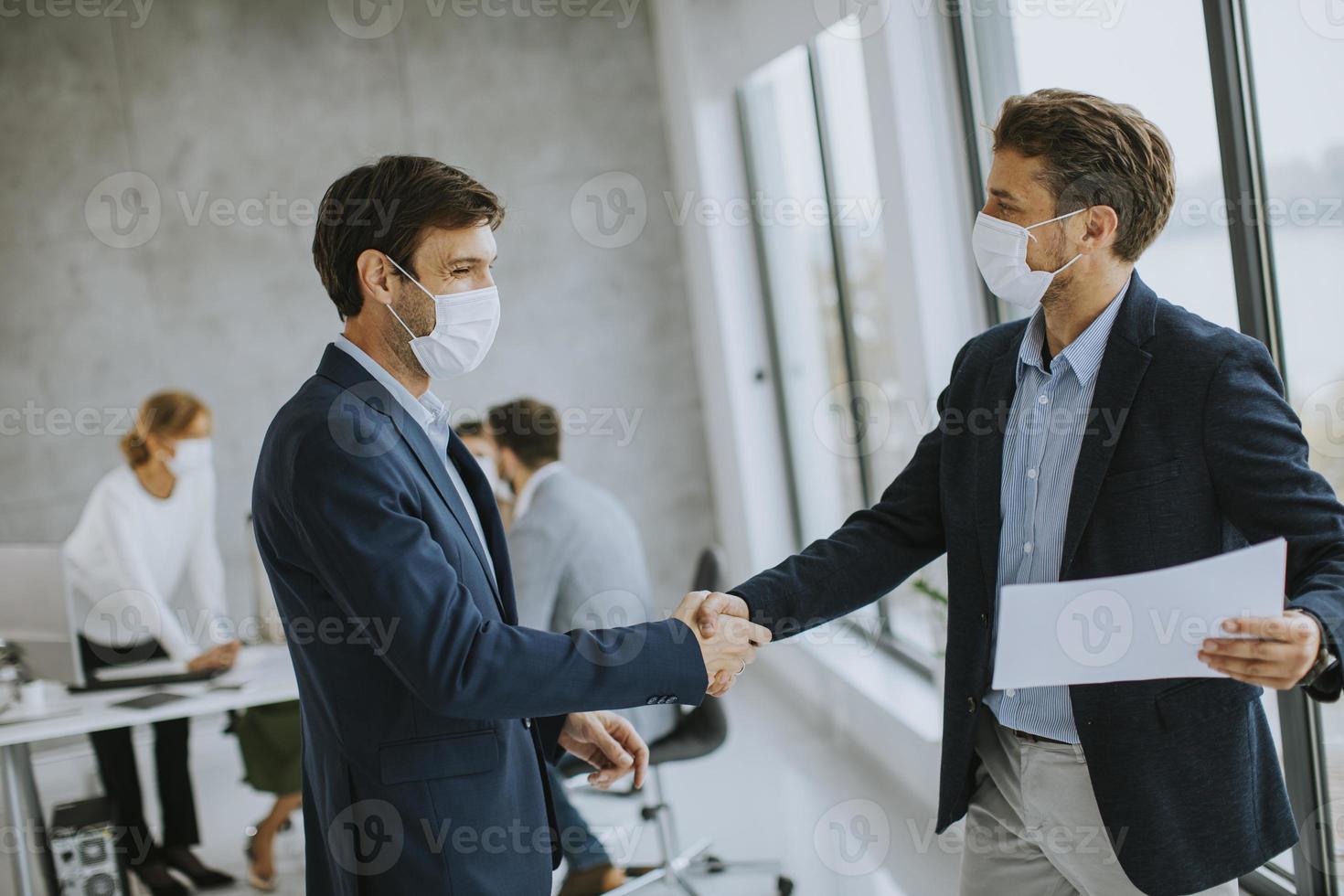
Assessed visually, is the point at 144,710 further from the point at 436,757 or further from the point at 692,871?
the point at 436,757

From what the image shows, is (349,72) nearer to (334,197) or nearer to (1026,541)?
(334,197)

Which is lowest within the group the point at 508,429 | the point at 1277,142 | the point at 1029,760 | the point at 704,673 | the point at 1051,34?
the point at 1029,760

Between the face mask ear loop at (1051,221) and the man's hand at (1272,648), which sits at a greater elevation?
the face mask ear loop at (1051,221)

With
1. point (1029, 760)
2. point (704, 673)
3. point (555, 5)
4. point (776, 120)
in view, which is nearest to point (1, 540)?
point (555, 5)

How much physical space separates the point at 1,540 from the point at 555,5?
3.73 metres

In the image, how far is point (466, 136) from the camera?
5.45 meters

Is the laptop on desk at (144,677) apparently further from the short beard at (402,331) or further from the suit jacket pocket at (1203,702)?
the suit jacket pocket at (1203,702)

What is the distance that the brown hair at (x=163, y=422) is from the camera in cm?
384

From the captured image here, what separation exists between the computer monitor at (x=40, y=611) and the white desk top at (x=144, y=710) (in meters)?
0.10

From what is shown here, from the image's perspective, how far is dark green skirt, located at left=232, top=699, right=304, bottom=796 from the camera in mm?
3678

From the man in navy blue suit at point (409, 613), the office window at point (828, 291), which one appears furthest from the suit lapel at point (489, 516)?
the office window at point (828, 291)

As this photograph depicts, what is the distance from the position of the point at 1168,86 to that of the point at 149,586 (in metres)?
3.47

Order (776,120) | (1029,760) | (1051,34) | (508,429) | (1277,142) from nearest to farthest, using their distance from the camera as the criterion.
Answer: (1029,760) → (1277,142) → (1051,34) → (508,429) → (776,120)

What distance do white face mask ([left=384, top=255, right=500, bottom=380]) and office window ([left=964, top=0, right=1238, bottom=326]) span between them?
1.38 m
